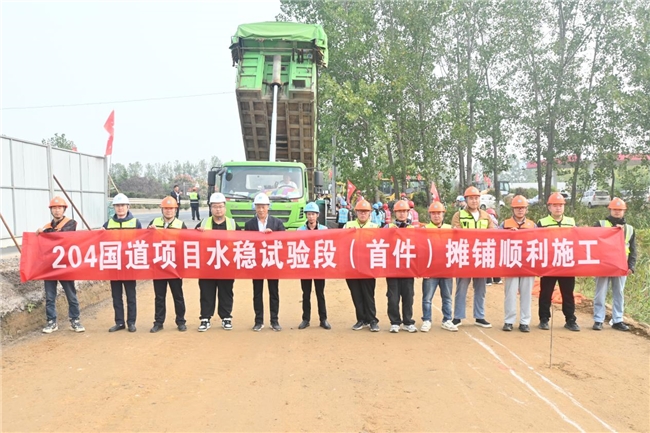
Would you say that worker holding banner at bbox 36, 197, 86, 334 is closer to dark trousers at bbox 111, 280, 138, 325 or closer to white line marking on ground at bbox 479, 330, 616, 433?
dark trousers at bbox 111, 280, 138, 325

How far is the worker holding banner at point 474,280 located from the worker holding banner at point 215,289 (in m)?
3.22

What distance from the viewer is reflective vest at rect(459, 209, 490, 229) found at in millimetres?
7520

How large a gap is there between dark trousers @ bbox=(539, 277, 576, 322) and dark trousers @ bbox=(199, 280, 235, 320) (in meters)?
4.50

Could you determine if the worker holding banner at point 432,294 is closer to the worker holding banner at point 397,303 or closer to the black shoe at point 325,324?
the worker holding banner at point 397,303

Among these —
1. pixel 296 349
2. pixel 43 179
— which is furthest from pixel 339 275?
pixel 43 179

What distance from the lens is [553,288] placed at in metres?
7.32

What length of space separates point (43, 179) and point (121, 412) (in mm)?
9814

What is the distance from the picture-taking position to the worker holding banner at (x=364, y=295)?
7.12 meters

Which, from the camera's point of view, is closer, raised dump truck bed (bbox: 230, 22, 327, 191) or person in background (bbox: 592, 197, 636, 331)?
person in background (bbox: 592, 197, 636, 331)

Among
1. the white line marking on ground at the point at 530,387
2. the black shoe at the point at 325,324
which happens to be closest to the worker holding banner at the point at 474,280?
the white line marking on ground at the point at 530,387

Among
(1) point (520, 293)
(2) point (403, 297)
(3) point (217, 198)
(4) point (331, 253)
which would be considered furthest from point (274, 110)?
(1) point (520, 293)

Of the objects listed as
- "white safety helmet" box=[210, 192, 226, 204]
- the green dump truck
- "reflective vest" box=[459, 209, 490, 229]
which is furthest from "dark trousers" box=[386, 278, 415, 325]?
the green dump truck

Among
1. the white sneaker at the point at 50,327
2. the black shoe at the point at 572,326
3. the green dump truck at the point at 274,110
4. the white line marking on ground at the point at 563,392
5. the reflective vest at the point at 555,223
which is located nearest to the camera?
the white line marking on ground at the point at 563,392

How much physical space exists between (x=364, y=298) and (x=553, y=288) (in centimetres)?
272
